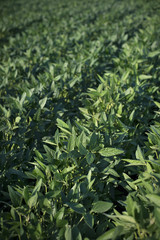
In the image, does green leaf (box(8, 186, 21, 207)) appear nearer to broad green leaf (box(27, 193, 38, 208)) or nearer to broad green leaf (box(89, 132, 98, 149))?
broad green leaf (box(27, 193, 38, 208))

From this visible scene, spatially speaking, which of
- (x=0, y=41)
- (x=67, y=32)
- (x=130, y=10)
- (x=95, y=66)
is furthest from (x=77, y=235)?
A: (x=130, y=10)

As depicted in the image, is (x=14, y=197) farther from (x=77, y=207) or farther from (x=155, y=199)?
(x=155, y=199)

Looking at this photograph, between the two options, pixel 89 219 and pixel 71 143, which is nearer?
pixel 89 219

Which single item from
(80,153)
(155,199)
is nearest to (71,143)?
(80,153)

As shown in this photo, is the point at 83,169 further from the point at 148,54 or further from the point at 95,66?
the point at 148,54

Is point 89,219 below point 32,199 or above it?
below

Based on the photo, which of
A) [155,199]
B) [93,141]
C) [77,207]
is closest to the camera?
[155,199]

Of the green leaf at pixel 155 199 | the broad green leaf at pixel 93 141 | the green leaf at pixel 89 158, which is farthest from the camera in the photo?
the broad green leaf at pixel 93 141

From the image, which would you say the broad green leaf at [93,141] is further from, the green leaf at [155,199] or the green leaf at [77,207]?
the green leaf at [155,199]

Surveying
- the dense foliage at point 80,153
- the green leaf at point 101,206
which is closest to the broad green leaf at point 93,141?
the dense foliage at point 80,153

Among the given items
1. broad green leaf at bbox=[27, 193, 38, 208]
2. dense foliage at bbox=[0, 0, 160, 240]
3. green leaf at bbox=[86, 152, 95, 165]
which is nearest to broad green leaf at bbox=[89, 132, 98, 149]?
dense foliage at bbox=[0, 0, 160, 240]

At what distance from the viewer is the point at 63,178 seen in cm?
132

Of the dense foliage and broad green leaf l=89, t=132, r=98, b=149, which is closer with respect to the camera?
the dense foliage

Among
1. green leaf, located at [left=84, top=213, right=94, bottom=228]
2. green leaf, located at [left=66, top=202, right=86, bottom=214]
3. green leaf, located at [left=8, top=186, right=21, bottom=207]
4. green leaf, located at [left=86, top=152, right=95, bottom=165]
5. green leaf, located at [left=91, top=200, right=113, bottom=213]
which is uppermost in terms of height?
green leaf, located at [left=8, top=186, right=21, bottom=207]
